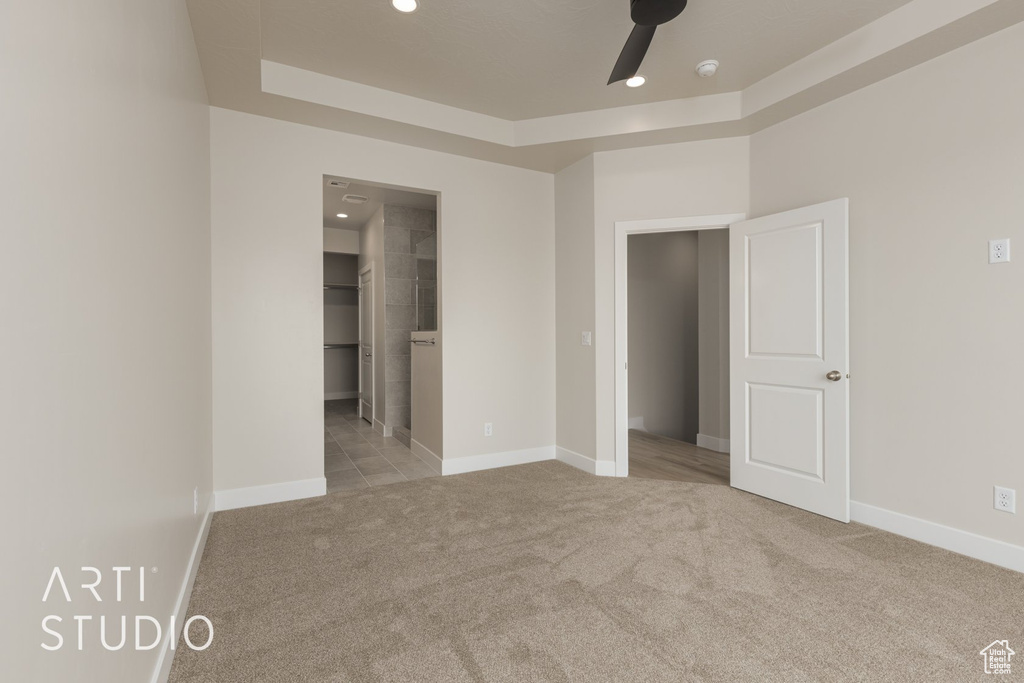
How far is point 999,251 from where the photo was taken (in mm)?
2512

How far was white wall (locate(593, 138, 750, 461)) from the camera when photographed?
3.84 m

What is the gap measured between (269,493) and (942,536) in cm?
409

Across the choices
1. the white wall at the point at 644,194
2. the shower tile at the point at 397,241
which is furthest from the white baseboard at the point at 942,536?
the shower tile at the point at 397,241

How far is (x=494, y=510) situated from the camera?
3250 millimetres

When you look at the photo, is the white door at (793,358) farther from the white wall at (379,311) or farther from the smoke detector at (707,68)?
the white wall at (379,311)

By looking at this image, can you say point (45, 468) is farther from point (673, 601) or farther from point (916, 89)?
point (916, 89)

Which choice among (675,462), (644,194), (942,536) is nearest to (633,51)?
(644,194)

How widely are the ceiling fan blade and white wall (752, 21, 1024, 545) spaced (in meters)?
1.68

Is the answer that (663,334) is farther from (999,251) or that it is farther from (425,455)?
(999,251)

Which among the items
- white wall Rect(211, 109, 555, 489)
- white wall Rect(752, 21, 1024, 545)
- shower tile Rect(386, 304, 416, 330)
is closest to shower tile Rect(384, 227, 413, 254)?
shower tile Rect(386, 304, 416, 330)

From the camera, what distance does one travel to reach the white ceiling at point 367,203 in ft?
17.2

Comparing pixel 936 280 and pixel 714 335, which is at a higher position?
pixel 936 280

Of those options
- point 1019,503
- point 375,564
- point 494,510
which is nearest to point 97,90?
point 375,564

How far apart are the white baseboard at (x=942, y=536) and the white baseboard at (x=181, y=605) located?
3593 mm
